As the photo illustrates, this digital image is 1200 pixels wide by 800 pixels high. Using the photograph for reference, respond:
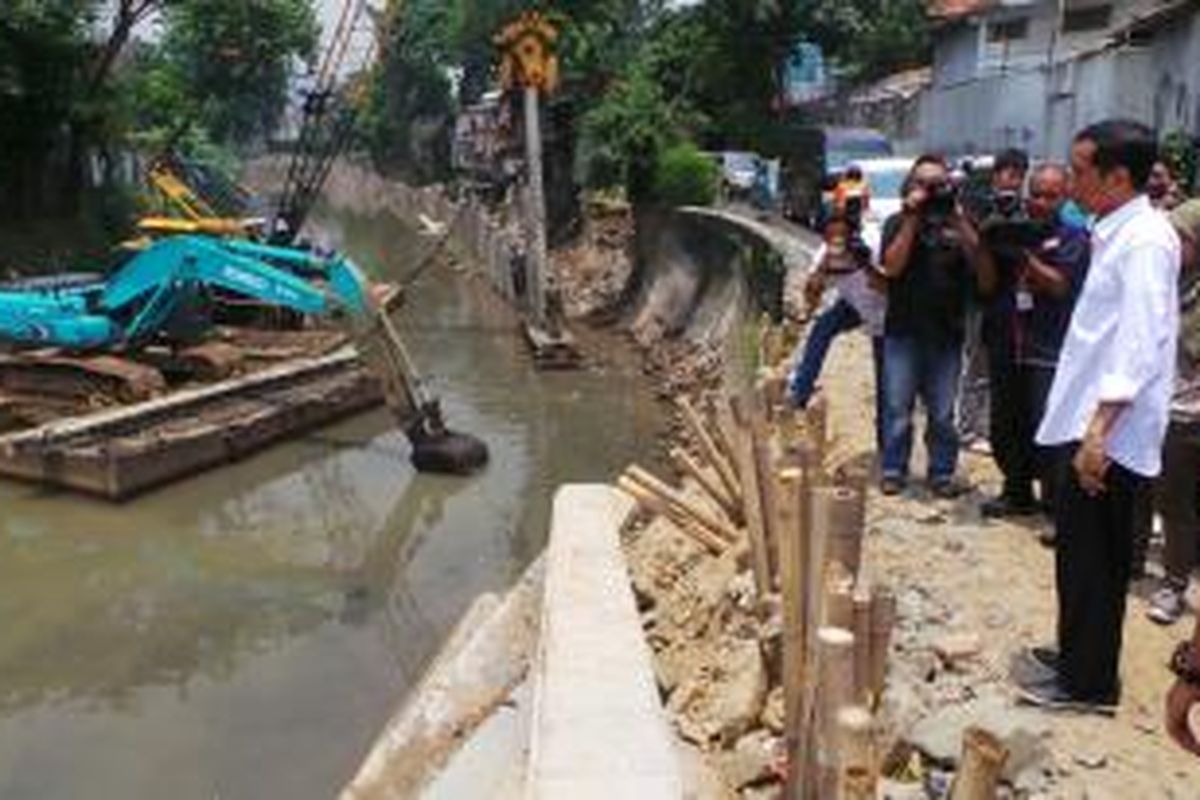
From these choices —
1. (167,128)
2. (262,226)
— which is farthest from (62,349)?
(167,128)

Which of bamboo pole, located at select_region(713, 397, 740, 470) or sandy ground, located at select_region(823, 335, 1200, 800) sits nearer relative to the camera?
sandy ground, located at select_region(823, 335, 1200, 800)

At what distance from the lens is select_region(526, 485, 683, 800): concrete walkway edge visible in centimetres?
535

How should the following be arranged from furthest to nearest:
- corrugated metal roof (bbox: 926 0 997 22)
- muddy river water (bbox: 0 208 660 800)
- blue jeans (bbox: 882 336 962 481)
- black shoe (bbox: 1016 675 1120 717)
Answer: corrugated metal roof (bbox: 926 0 997 22), muddy river water (bbox: 0 208 660 800), blue jeans (bbox: 882 336 962 481), black shoe (bbox: 1016 675 1120 717)

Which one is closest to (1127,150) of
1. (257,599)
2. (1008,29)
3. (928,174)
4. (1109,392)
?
(1109,392)

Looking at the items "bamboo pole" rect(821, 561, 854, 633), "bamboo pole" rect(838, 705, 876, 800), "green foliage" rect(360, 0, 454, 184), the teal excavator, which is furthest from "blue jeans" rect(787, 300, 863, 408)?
"green foliage" rect(360, 0, 454, 184)

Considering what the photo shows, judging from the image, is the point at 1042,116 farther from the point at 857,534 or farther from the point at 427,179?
the point at 427,179

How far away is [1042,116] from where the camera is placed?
27.6 metres

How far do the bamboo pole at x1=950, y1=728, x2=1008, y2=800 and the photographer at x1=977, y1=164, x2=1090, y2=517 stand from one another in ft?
11.3

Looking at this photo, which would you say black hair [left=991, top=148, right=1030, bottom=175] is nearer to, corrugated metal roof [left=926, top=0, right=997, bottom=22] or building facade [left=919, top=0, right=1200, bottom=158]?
building facade [left=919, top=0, right=1200, bottom=158]

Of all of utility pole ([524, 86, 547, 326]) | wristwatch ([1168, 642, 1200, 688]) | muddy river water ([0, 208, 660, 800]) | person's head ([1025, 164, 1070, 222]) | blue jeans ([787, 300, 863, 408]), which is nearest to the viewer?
wristwatch ([1168, 642, 1200, 688])

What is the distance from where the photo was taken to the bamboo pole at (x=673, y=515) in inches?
306

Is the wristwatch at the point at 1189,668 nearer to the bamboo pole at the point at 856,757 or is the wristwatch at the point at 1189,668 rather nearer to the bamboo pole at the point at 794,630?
the bamboo pole at the point at 856,757

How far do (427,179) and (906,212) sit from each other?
68556 mm

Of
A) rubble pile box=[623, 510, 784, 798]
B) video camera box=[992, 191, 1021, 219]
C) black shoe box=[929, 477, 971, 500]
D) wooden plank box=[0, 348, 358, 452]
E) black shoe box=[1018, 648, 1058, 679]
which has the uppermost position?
video camera box=[992, 191, 1021, 219]
